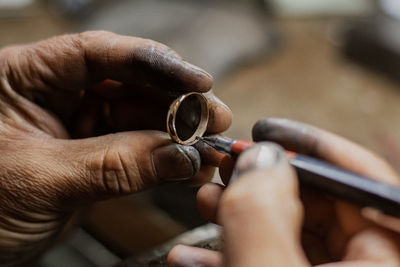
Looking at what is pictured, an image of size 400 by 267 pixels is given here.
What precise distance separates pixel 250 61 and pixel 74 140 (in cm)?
117

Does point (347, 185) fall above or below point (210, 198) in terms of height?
above

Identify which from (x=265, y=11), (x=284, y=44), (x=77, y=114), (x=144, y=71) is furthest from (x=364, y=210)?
(x=265, y=11)

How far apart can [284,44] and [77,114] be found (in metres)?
1.21

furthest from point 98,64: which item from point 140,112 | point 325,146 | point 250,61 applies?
point 250,61

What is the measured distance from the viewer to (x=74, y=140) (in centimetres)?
76

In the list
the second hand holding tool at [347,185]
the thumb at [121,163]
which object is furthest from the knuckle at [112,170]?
the second hand holding tool at [347,185]

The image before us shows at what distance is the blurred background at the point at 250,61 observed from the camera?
116cm

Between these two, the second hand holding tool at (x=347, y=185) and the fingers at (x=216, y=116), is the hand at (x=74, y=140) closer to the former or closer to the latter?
the fingers at (x=216, y=116)

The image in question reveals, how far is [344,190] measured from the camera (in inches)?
22.3

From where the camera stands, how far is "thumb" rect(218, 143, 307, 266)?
18.3 inches

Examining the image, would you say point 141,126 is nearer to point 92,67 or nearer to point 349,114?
point 92,67

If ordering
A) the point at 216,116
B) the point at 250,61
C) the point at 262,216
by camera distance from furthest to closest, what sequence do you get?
1. the point at 250,61
2. the point at 216,116
3. the point at 262,216

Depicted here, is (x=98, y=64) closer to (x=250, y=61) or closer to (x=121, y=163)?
(x=121, y=163)

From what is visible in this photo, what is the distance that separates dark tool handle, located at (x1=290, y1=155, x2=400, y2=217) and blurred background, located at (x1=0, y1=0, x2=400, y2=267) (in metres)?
0.53
